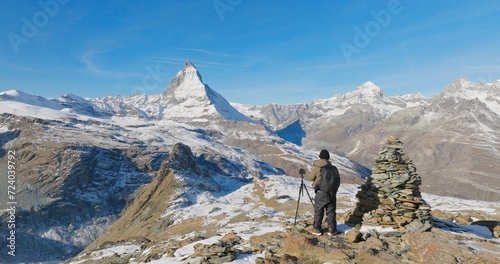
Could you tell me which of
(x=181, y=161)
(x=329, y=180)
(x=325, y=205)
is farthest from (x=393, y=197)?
(x=181, y=161)

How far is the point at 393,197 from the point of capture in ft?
63.8

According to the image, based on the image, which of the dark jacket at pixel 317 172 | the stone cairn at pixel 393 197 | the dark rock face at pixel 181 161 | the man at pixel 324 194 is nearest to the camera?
the man at pixel 324 194

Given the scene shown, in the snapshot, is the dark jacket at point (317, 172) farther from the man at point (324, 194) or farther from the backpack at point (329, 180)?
the backpack at point (329, 180)

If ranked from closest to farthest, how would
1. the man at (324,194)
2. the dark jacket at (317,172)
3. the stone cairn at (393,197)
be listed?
the man at (324,194) → the dark jacket at (317,172) → the stone cairn at (393,197)

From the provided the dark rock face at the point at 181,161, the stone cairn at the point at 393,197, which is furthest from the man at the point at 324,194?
the dark rock face at the point at 181,161

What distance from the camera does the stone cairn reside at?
61.4 feet

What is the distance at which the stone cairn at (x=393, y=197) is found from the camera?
18.7 m

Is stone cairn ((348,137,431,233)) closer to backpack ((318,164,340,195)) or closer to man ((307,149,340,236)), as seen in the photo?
man ((307,149,340,236))

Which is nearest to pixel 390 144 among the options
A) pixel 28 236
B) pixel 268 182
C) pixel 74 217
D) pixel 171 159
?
pixel 268 182

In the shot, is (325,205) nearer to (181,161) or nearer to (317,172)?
(317,172)

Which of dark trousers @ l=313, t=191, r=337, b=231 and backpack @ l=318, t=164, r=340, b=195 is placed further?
dark trousers @ l=313, t=191, r=337, b=231

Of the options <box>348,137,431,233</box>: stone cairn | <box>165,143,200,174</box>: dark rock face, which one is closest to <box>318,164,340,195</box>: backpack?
<box>348,137,431,233</box>: stone cairn

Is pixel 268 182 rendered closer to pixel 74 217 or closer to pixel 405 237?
pixel 405 237

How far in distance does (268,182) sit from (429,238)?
10602cm
